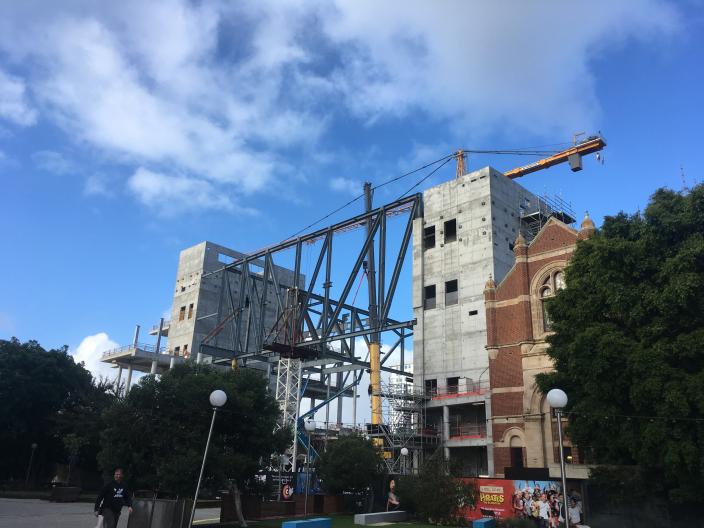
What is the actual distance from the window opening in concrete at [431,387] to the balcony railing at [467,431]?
10.5 feet

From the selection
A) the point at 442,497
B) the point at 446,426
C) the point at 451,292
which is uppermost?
the point at 451,292

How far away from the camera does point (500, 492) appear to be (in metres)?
26.2

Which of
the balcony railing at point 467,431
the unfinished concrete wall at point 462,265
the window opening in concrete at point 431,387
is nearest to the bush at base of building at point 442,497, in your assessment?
the balcony railing at point 467,431

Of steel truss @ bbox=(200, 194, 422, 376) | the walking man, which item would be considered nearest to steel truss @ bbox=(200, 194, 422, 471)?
steel truss @ bbox=(200, 194, 422, 376)

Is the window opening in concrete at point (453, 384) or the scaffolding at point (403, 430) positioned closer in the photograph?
the scaffolding at point (403, 430)

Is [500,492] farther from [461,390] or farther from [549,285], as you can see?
[461,390]

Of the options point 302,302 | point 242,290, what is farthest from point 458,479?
point 242,290

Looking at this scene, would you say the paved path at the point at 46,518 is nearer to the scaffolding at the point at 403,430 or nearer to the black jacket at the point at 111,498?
the black jacket at the point at 111,498

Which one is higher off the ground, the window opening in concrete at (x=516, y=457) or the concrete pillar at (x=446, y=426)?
the concrete pillar at (x=446, y=426)

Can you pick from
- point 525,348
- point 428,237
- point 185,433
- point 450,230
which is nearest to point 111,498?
point 185,433

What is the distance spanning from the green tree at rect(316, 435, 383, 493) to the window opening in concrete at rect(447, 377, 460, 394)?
15030 mm

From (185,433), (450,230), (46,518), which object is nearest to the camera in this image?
(185,433)

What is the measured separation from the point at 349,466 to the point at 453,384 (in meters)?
17.2

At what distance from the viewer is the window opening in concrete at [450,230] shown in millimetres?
49472
